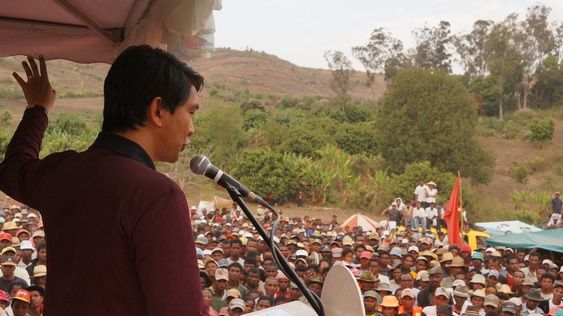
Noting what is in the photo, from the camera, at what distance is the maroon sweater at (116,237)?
949 millimetres

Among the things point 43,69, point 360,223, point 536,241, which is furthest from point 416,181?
point 43,69

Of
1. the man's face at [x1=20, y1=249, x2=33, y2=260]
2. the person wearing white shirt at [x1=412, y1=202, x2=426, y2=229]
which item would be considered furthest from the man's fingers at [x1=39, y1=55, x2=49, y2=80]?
the person wearing white shirt at [x1=412, y1=202, x2=426, y2=229]

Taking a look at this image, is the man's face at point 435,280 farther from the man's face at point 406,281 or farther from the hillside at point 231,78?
the hillside at point 231,78

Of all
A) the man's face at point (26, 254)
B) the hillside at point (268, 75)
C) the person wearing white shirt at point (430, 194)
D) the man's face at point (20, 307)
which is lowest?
the person wearing white shirt at point (430, 194)

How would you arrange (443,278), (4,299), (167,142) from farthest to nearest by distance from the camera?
1. (443,278)
2. (4,299)
3. (167,142)

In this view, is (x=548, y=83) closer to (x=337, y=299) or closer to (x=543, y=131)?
(x=543, y=131)

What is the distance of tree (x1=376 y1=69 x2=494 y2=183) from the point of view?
2870 cm

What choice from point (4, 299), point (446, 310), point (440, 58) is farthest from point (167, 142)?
point (440, 58)

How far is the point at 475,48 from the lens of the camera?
4759 centimetres

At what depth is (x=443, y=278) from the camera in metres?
7.10

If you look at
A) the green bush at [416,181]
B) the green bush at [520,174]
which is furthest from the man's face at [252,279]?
the green bush at [520,174]

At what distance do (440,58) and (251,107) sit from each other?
51.9 ft

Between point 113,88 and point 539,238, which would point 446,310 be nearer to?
point 113,88

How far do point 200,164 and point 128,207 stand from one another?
1.17ft
